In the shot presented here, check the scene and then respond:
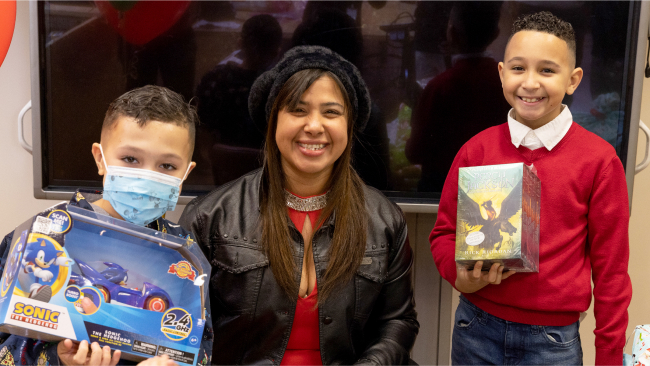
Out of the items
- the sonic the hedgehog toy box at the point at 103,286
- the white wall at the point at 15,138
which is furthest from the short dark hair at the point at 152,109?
the white wall at the point at 15,138

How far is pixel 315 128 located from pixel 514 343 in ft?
3.06

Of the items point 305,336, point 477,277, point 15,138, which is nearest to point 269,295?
point 305,336

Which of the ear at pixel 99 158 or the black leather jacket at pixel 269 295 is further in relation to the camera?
the black leather jacket at pixel 269 295

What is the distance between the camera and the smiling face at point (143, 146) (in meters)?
1.42

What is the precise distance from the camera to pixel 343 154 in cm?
195

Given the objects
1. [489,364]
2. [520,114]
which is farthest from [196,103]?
[489,364]

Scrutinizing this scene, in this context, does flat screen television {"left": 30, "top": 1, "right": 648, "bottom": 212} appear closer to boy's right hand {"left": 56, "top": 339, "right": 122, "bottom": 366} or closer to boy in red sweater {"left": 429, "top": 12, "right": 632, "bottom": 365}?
boy in red sweater {"left": 429, "top": 12, "right": 632, "bottom": 365}

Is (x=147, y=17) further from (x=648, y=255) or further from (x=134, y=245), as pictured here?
(x=648, y=255)

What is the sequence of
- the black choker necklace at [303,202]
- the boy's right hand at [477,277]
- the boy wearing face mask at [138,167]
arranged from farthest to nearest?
the black choker necklace at [303,202] < the boy's right hand at [477,277] < the boy wearing face mask at [138,167]

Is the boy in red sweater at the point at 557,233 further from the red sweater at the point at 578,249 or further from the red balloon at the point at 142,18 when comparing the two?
the red balloon at the point at 142,18

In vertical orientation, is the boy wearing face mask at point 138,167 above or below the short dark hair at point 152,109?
below

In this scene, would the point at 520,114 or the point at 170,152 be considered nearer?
the point at 170,152

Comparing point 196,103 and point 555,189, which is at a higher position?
point 196,103

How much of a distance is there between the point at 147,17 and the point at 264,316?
1.47 m
